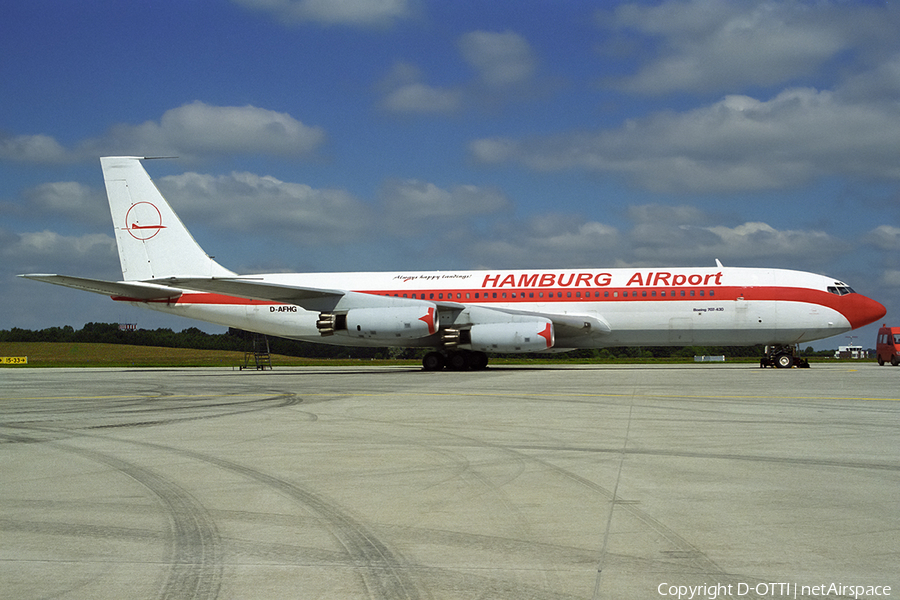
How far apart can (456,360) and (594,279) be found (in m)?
6.82

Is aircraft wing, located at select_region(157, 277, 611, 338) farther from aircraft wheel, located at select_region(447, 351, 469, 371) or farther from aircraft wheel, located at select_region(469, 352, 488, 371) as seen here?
aircraft wheel, located at select_region(469, 352, 488, 371)

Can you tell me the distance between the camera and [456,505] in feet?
20.3

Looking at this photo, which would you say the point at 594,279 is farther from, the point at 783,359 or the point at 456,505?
the point at 456,505

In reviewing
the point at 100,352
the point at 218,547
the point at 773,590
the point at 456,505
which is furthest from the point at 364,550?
the point at 100,352

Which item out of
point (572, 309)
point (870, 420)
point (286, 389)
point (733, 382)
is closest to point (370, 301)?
point (572, 309)


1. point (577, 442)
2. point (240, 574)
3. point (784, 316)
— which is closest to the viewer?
point (240, 574)

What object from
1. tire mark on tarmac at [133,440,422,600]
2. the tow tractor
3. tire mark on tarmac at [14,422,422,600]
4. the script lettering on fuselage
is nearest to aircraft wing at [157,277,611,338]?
the script lettering on fuselage

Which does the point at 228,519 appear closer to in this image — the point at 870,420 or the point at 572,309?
the point at 870,420

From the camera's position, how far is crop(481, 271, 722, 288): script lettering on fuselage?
29.5 metres

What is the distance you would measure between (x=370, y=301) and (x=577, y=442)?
21182 millimetres

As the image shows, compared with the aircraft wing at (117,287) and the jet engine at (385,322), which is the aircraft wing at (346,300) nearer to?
the jet engine at (385,322)

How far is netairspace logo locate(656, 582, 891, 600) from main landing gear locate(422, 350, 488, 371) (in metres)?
27.1

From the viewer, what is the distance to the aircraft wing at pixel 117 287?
2806cm

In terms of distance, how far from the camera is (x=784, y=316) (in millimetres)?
29109
